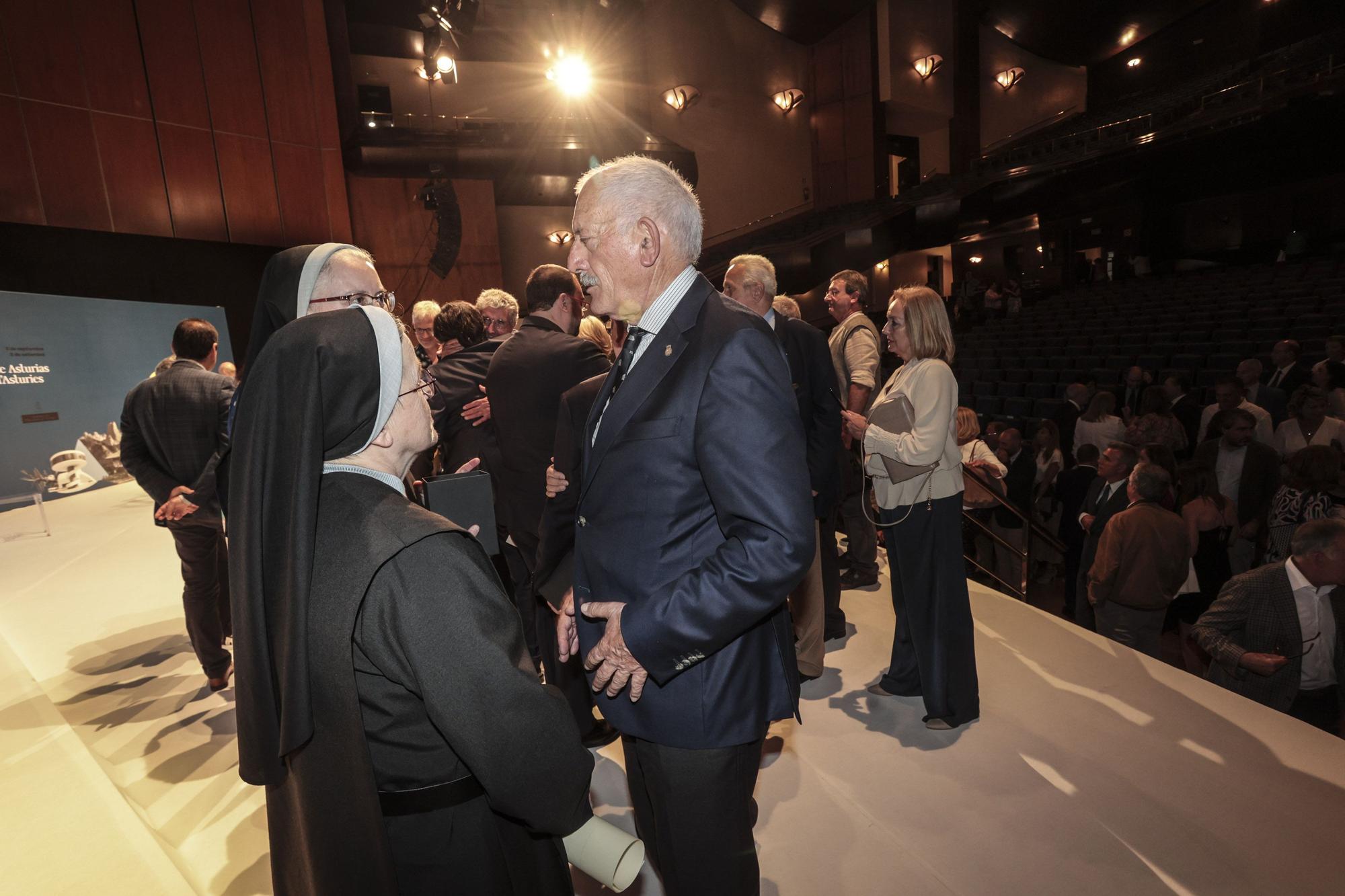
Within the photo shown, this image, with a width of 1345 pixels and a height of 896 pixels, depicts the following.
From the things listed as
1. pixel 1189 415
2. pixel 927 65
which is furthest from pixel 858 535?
pixel 927 65

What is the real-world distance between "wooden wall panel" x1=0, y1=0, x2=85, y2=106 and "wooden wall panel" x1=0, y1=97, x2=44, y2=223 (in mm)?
312

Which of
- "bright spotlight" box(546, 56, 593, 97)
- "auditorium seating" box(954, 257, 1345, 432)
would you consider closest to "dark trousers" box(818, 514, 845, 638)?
"auditorium seating" box(954, 257, 1345, 432)

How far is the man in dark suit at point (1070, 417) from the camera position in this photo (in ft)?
19.8

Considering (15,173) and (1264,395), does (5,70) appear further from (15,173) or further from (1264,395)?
(1264,395)

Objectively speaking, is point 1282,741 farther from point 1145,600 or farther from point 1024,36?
point 1024,36

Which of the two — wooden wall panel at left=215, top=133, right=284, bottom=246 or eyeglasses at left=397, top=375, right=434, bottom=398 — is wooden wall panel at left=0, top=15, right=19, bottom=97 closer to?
wooden wall panel at left=215, top=133, right=284, bottom=246

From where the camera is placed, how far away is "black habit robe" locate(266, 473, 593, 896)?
0.90m

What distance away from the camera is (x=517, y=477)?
2.67 meters

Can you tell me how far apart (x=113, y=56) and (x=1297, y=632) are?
11310 mm

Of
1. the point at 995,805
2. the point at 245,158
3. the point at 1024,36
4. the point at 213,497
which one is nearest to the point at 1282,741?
the point at 995,805

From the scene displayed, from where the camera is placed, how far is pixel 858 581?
4062 mm

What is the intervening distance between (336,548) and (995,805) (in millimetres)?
2172

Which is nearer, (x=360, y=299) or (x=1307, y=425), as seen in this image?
(x=360, y=299)

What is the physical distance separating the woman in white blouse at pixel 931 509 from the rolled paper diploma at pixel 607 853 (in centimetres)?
180
